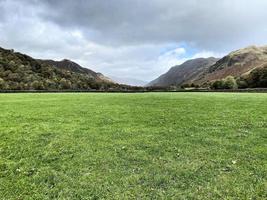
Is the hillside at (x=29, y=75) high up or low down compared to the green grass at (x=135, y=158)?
up

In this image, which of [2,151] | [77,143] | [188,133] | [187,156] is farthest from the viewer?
[188,133]

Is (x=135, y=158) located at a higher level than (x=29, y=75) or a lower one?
lower

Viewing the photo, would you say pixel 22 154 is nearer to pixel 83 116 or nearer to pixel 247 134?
pixel 83 116

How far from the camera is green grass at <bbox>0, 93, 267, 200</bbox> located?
934 cm

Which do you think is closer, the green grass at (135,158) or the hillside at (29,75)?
the green grass at (135,158)

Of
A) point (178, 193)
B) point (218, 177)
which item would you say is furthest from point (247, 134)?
point (178, 193)

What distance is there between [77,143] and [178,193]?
6.37 m

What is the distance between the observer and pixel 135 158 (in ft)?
39.1

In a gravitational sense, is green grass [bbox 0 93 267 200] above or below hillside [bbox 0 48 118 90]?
below

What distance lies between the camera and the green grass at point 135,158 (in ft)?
30.7

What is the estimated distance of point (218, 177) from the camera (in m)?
10.0

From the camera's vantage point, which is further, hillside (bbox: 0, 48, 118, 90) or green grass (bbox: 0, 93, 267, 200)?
hillside (bbox: 0, 48, 118, 90)

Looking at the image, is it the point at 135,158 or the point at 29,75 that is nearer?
the point at 135,158

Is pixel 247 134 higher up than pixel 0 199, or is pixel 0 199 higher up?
pixel 247 134
